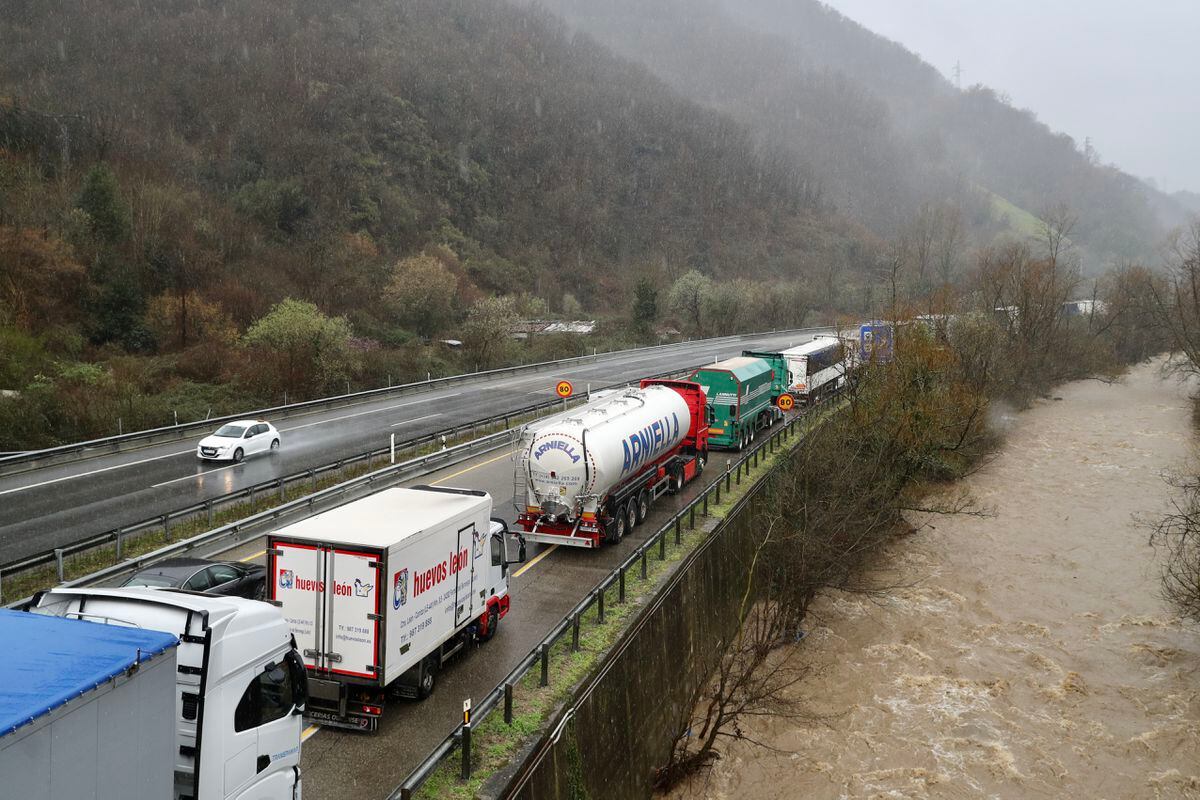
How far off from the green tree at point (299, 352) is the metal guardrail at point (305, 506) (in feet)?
46.2

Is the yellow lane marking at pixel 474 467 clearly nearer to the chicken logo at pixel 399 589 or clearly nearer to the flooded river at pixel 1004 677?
the flooded river at pixel 1004 677

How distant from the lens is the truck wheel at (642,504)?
21.3 m

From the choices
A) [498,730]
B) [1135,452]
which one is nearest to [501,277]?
[1135,452]

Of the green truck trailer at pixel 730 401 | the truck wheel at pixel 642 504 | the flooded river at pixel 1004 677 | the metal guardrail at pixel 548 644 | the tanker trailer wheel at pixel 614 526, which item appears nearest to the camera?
the metal guardrail at pixel 548 644

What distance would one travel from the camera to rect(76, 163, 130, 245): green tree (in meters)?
48.9

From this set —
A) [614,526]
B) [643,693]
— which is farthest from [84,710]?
[614,526]

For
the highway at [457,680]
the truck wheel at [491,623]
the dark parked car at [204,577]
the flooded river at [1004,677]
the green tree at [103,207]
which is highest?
the green tree at [103,207]

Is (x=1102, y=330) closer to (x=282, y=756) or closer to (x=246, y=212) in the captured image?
(x=246, y=212)

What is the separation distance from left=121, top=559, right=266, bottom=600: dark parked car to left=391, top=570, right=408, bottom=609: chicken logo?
3.09 m

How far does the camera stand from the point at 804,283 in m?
103

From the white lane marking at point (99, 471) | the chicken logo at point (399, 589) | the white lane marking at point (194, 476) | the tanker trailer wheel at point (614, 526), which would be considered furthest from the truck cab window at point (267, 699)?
the white lane marking at point (99, 471)

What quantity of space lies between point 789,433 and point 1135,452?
62.0ft

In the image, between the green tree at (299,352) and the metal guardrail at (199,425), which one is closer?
the metal guardrail at (199,425)

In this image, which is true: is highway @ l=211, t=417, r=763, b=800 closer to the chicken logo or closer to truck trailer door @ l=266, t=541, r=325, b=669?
truck trailer door @ l=266, t=541, r=325, b=669
